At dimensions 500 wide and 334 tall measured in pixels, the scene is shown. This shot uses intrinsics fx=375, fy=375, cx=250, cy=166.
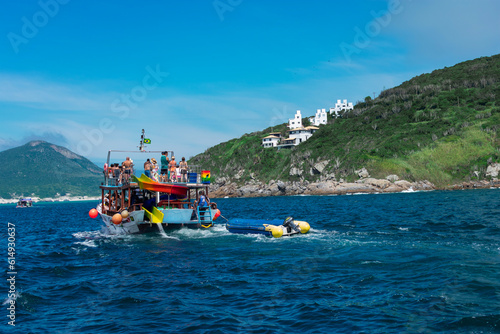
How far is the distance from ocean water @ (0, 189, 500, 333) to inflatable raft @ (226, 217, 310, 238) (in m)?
1.16

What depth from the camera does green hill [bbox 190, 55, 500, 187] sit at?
10969 cm

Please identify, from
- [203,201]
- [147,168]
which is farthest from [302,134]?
[147,168]

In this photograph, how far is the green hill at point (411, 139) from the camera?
360ft

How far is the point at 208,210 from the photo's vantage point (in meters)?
33.0

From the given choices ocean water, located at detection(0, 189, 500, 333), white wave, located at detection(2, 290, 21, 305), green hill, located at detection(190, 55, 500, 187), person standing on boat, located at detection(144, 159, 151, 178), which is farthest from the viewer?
green hill, located at detection(190, 55, 500, 187)

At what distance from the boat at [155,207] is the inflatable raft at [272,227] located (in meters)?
2.69

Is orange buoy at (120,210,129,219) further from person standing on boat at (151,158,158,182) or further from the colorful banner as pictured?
the colorful banner

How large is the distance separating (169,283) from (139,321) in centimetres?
457

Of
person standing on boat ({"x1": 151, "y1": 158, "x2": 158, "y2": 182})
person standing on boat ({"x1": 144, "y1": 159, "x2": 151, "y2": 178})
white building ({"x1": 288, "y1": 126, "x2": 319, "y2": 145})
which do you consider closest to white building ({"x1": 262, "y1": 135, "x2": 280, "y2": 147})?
white building ({"x1": 288, "y1": 126, "x2": 319, "y2": 145})

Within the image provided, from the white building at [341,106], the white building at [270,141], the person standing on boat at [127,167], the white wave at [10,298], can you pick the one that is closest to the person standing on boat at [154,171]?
the person standing on boat at [127,167]

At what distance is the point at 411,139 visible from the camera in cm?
12300

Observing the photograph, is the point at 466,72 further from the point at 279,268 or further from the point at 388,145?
the point at 279,268

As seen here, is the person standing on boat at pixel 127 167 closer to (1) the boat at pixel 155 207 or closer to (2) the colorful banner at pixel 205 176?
(1) the boat at pixel 155 207

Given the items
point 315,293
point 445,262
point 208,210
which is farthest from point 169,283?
point 208,210
